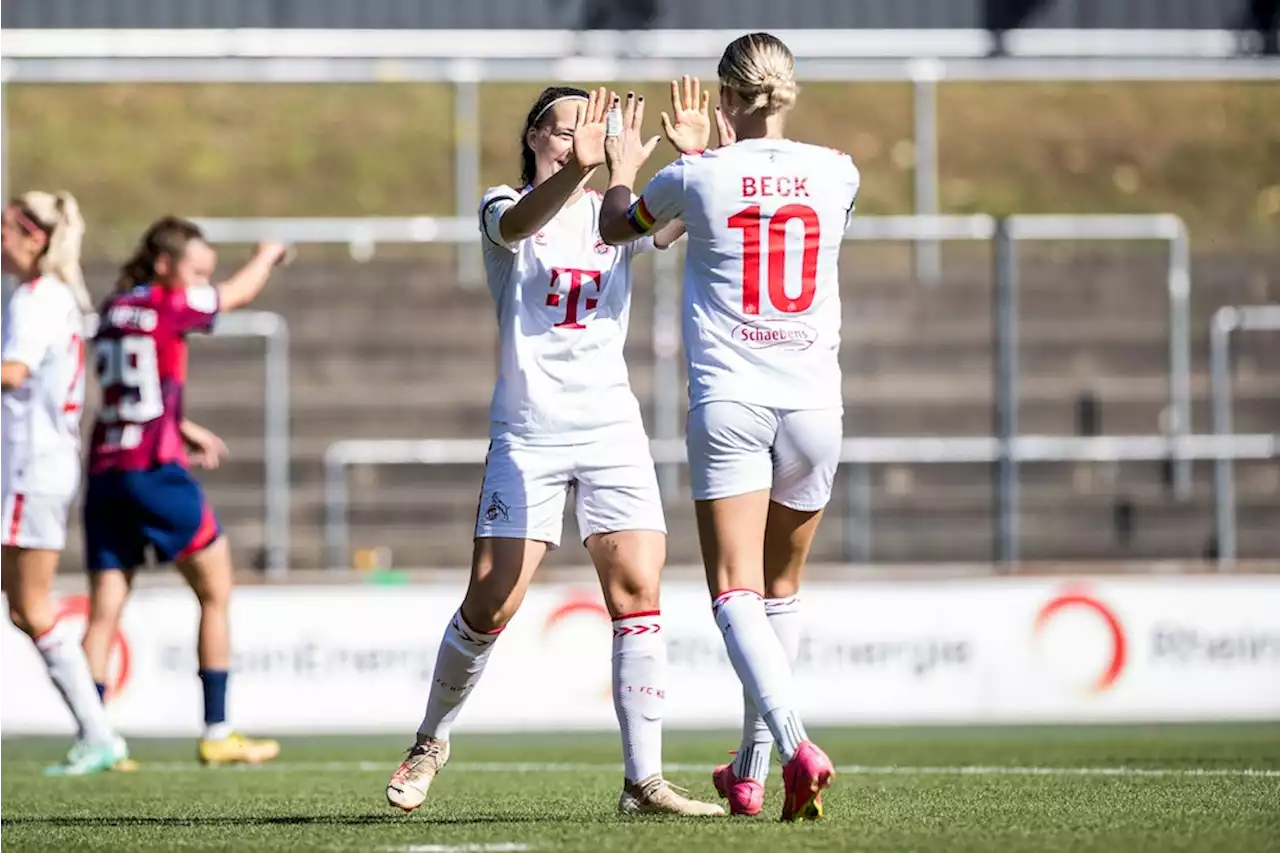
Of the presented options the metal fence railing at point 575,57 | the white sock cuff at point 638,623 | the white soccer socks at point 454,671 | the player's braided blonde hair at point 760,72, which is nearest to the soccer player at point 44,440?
the white soccer socks at point 454,671

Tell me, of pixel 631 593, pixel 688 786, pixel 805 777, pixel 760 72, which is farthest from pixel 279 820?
pixel 760 72

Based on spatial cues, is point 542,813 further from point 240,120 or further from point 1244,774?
point 240,120

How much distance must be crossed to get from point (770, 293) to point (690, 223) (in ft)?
0.93

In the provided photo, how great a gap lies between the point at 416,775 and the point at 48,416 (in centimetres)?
331

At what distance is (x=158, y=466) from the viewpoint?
9.27 m

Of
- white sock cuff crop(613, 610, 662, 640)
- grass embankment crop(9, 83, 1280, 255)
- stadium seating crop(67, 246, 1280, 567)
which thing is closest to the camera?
white sock cuff crop(613, 610, 662, 640)

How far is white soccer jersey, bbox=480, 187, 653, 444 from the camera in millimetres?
6094

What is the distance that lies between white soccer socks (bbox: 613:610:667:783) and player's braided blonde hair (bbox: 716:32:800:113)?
146 cm

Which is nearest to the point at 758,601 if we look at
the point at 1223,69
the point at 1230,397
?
the point at 1230,397

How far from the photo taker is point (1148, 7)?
64.7 ft

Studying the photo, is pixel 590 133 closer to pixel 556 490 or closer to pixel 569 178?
pixel 569 178

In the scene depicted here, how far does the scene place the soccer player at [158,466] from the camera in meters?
9.23

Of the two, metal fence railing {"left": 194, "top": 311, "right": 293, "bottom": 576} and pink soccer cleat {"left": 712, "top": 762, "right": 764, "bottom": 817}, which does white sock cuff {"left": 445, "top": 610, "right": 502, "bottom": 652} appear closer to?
pink soccer cleat {"left": 712, "top": 762, "right": 764, "bottom": 817}

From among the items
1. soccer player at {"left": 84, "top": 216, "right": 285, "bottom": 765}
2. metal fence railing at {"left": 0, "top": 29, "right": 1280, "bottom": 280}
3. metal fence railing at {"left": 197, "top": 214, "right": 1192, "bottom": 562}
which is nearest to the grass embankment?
metal fence railing at {"left": 0, "top": 29, "right": 1280, "bottom": 280}
